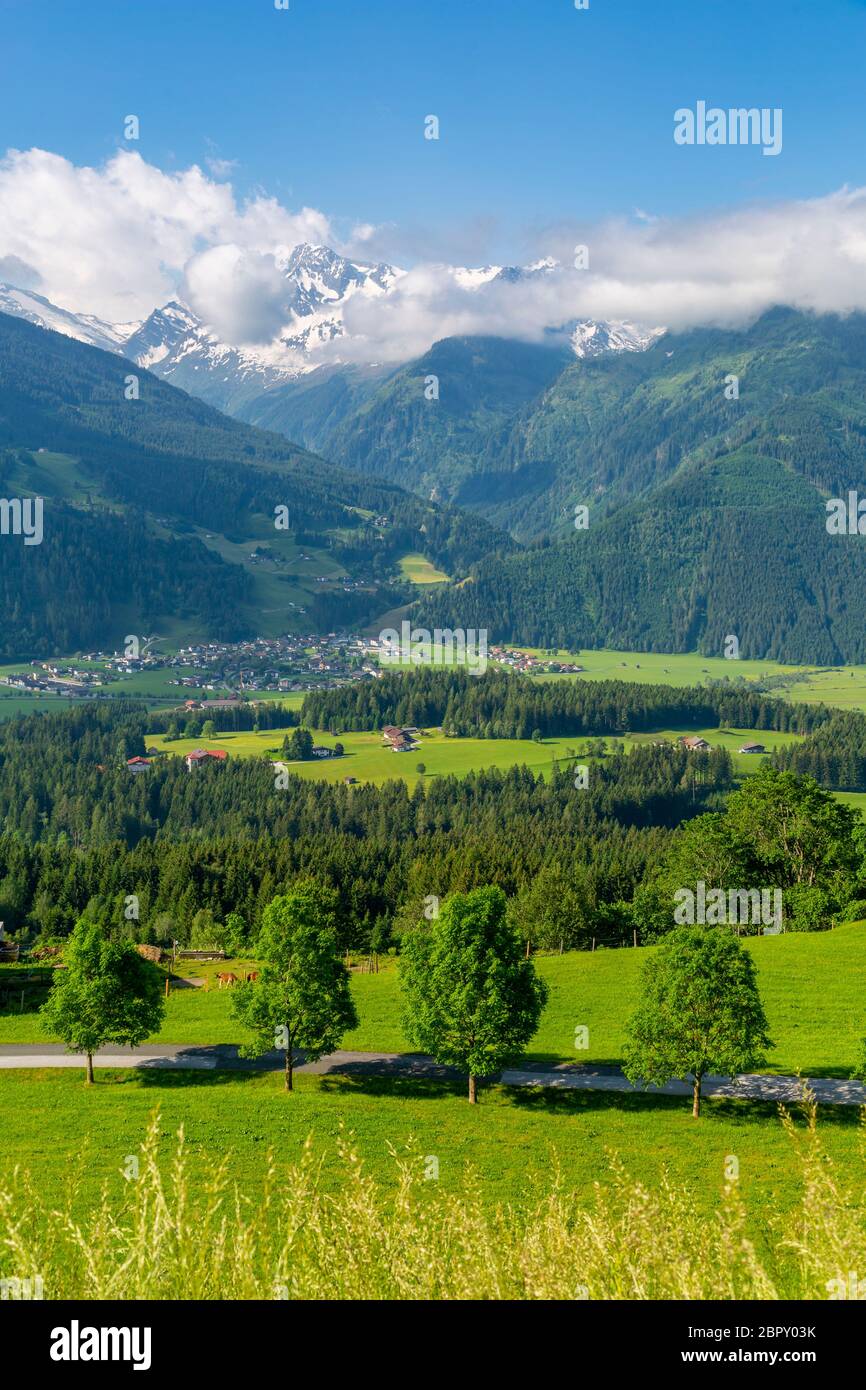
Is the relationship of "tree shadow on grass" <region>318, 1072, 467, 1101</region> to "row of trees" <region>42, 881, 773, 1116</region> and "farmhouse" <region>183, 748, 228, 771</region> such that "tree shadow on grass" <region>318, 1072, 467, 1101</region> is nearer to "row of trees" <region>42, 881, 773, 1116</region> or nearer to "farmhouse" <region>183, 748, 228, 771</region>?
"row of trees" <region>42, 881, 773, 1116</region>

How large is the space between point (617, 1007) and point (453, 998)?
2172cm

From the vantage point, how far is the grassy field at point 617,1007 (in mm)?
56875

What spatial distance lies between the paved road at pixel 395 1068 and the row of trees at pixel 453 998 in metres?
1.63

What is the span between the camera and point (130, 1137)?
43875 millimetres

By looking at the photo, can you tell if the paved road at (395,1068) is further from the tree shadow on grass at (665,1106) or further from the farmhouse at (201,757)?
the farmhouse at (201,757)

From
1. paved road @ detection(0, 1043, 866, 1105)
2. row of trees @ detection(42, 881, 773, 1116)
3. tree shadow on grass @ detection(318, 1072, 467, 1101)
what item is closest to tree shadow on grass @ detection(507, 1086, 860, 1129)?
paved road @ detection(0, 1043, 866, 1105)

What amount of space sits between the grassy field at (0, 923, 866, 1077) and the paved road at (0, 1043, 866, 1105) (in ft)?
4.60

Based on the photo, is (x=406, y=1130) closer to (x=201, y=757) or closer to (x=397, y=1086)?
(x=397, y=1086)

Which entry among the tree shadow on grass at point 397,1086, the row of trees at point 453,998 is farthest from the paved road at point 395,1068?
the row of trees at point 453,998

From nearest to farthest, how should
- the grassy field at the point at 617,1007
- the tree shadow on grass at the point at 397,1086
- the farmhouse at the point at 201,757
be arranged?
the tree shadow on grass at the point at 397,1086 < the grassy field at the point at 617,1007 < the farmhouse at the point at 201,757

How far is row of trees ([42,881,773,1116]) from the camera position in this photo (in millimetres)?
46938

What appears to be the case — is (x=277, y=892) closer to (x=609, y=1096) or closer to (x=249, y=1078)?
(x=249, y=1078)

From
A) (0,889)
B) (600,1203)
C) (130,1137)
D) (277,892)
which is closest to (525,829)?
(277,892)
